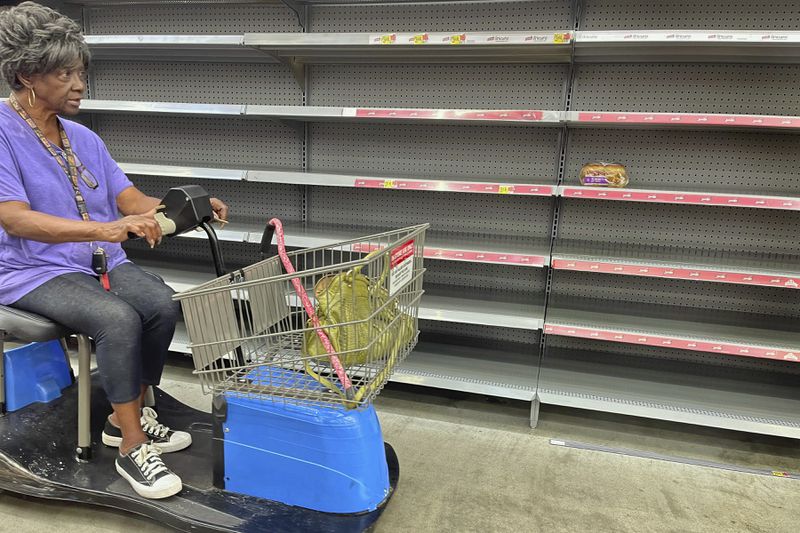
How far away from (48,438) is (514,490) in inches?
67.3

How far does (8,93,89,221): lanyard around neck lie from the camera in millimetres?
1803

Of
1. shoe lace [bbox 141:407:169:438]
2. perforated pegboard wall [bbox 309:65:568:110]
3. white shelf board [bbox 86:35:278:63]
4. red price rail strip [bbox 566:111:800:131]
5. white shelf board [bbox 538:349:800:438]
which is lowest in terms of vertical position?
white shelf board [bbox 538:349:800:438]

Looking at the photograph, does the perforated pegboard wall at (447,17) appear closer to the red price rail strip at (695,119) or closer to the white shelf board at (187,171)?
the red price rail strip at (695,119)

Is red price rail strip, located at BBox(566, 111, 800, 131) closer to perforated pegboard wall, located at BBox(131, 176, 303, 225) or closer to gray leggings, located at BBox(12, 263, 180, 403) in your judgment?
perforated pegboard wall, located at BBox(131, 176, 303, 225)

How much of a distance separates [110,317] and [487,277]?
2.06 meters

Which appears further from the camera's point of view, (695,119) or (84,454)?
(695,119)

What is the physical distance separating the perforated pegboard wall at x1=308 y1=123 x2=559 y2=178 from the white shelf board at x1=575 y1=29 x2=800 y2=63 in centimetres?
50

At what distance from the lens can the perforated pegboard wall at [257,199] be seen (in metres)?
3.35

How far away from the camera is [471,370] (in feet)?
8.96

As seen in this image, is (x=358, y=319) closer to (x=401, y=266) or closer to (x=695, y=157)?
(x=401, y=266)

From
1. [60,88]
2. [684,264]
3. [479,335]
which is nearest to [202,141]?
[60,88]

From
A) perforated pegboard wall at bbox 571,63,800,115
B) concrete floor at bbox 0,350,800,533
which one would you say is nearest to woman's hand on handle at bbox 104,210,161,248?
concrete floor at bbox 0,350,800,533

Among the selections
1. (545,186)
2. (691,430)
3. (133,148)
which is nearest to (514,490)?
(691,430)

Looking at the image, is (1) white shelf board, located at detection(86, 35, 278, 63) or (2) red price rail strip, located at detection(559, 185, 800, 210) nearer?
(2) red price rail strip, located at detection(559, 185, 800, 210)
